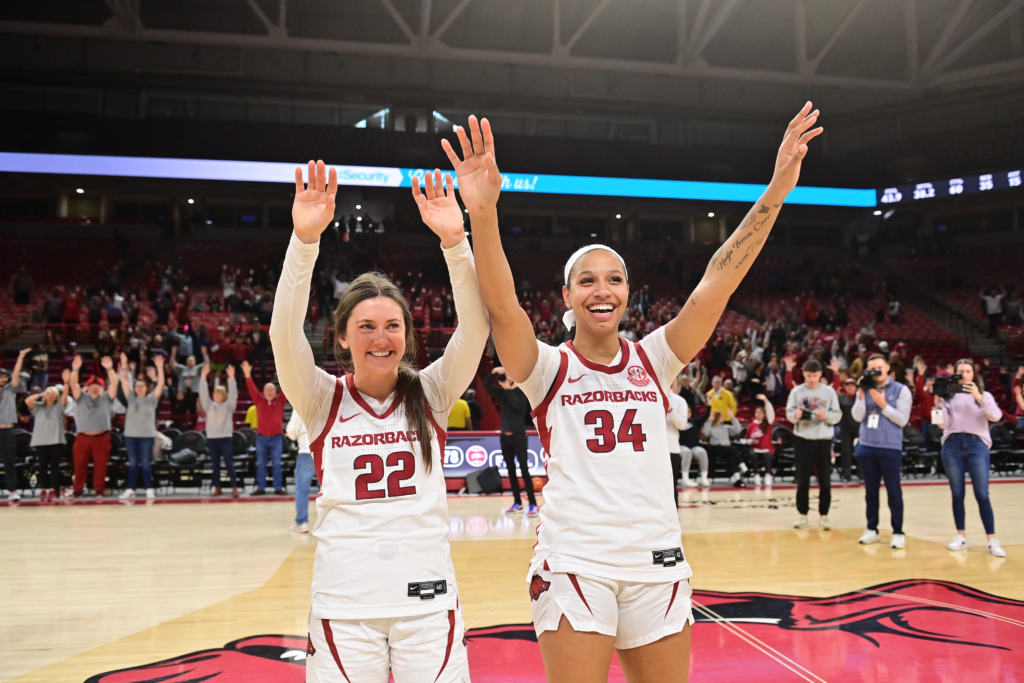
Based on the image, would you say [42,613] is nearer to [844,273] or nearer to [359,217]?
[359,217]

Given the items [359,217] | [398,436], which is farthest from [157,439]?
[359,217]

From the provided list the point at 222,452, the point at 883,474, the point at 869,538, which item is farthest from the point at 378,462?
the point at 222,452

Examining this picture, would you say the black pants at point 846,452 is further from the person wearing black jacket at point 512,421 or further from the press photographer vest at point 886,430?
the person wearing black jacket at point 512,421

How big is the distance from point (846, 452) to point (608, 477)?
11.6 m

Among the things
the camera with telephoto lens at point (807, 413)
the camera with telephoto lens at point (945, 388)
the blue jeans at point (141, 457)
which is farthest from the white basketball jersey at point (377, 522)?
the blue jeans at point (141, 457)

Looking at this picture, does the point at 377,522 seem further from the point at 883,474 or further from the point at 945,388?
the point at 883,474

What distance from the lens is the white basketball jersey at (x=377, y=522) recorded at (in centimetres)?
204

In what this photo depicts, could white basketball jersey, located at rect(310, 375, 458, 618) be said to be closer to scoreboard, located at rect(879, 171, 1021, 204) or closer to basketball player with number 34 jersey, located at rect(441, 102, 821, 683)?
basketball player with number 34 jersey, located at rect(441, 102, 821, 683)

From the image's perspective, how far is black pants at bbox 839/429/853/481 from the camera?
40.2ft

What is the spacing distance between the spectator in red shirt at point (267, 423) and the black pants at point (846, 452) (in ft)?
28.8

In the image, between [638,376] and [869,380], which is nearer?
[638,376]

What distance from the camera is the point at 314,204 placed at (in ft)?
7.45

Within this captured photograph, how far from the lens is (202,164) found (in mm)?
22406

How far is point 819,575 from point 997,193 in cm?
2685
